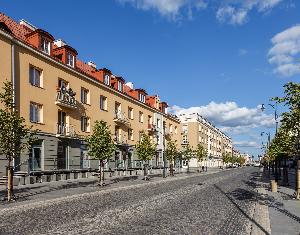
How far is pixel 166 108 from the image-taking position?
66000 millimetres

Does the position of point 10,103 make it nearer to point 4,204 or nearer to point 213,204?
point 4,204

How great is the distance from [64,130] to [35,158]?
16.4 ft

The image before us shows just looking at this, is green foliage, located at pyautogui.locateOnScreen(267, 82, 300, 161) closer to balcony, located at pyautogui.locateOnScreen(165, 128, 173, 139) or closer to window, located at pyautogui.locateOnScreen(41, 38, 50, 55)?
window, located at pyautogui.locateOnScreen(41, 38, 50, 55)

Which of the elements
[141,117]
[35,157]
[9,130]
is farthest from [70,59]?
[141,117]

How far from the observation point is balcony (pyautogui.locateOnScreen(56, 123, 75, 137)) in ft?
105

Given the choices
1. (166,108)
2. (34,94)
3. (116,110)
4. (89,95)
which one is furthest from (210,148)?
(34,94)

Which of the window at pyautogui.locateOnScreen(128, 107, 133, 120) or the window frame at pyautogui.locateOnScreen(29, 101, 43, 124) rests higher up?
the window at pyautogui.locateOnScreen(128, 107, 133, 120)

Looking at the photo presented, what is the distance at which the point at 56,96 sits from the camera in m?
32.2

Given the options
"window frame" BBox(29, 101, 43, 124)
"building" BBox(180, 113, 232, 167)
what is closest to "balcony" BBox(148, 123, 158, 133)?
"building" BBox(180, 113, 232, 167)

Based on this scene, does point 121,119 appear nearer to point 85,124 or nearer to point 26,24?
point 85,124

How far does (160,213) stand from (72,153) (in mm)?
21388

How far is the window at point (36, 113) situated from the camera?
1150 inches

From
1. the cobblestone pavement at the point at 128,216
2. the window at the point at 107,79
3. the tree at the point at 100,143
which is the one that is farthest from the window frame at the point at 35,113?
the window at the point at 107,79

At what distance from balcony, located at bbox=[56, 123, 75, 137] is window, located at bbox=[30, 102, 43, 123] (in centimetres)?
234
